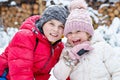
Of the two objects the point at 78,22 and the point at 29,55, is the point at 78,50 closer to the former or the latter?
the point at 78,22

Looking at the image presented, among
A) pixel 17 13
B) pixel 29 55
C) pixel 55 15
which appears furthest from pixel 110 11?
pixel 29 55

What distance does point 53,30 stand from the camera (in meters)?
2.75

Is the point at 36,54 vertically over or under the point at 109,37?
over

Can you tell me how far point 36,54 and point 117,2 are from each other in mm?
4026

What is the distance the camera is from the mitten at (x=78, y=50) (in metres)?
2.57

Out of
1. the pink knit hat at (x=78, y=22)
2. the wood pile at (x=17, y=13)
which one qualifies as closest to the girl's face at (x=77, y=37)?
the pink knit hat at (x=78, y=22)

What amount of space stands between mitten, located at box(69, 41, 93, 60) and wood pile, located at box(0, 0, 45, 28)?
433cm

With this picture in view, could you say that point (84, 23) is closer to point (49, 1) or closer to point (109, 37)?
point (109, 37)

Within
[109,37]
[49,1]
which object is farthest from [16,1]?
[109,37]

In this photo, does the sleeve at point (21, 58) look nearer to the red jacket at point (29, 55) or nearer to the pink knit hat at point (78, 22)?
the red jacket at point (29, 55)

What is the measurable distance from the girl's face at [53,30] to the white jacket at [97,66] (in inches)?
9.4

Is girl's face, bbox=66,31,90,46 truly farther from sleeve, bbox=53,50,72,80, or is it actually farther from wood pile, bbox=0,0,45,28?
wood pile, bbox=0,0,45,28

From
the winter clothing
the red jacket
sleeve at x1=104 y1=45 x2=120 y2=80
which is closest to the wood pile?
the red jacket

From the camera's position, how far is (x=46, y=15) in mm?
2805
